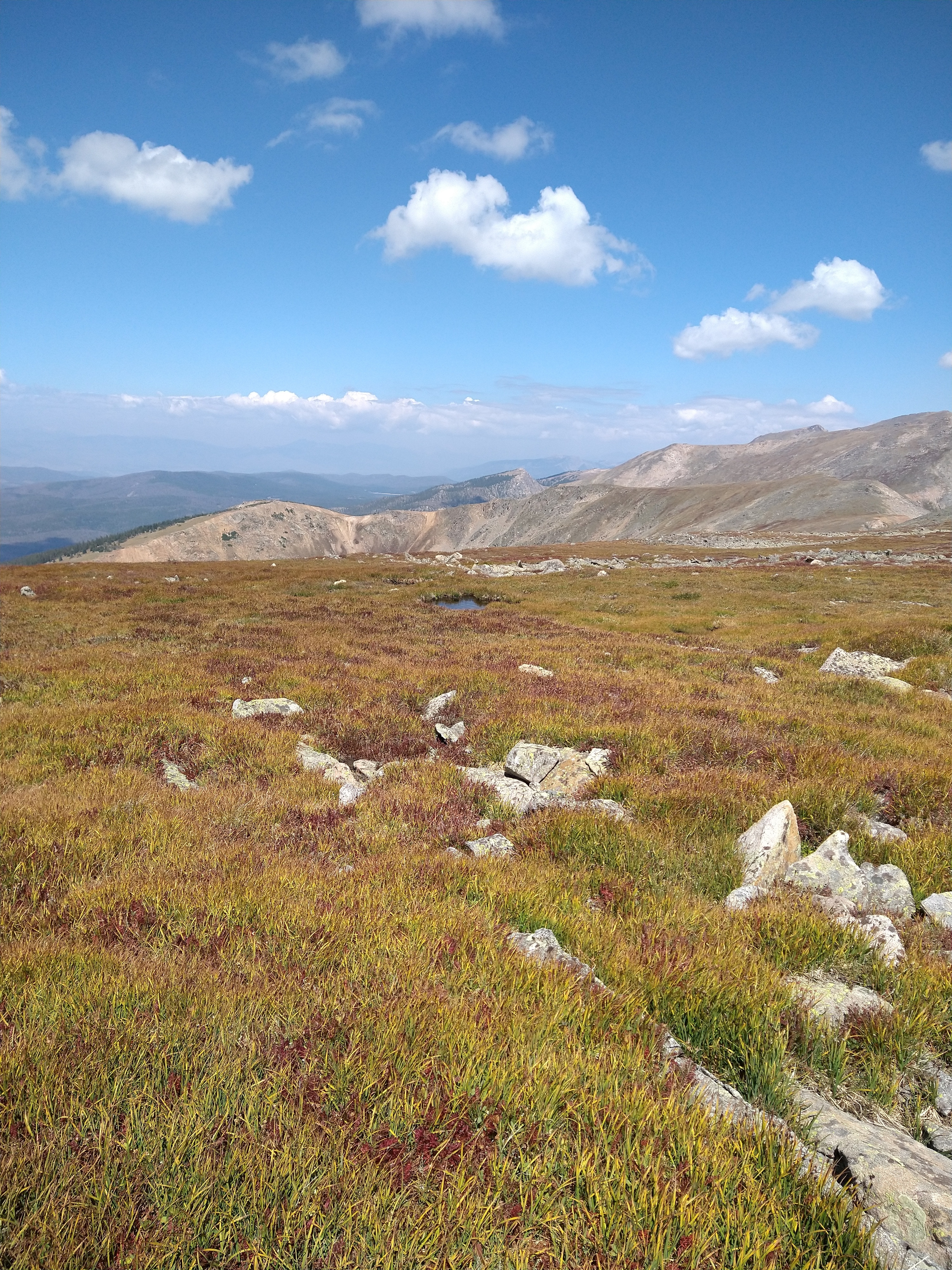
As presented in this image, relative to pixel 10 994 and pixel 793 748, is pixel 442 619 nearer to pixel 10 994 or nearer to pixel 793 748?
pixel 793 748

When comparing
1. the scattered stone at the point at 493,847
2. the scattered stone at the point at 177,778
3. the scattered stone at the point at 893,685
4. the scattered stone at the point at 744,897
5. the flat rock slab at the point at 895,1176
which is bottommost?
the scattered stone at the point at 177,778

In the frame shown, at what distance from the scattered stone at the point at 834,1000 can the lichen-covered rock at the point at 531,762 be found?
14.8 feet

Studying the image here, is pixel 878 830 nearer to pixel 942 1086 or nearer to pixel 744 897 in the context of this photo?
pixel 744 897

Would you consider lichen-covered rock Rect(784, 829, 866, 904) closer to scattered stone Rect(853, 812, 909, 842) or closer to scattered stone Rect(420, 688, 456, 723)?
scattered stone Rect(853, 812, 909, 842)

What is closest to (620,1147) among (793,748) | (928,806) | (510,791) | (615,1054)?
(615,1054)

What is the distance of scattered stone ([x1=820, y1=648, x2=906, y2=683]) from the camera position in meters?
15.7

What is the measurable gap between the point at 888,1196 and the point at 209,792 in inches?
284

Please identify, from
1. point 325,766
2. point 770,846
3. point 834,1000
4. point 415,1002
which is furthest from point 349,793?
point 834,1000

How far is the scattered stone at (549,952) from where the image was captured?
12.8 feet

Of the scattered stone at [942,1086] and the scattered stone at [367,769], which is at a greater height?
the scattered stone at [942,1086]

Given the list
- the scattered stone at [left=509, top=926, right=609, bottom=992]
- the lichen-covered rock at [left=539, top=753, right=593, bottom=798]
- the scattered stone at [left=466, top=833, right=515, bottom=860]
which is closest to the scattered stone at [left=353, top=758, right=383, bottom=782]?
the lichen-covered rock at [left=539, top=753, right=593, bottom=798]

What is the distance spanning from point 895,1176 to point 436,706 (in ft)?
32.2

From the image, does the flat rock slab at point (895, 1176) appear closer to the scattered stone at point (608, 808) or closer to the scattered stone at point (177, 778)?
the scattered stone at point (608, 808)

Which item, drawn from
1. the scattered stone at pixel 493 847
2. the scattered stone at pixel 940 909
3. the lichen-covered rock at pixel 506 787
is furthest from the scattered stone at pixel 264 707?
the scattered stone at pixel 940 909
